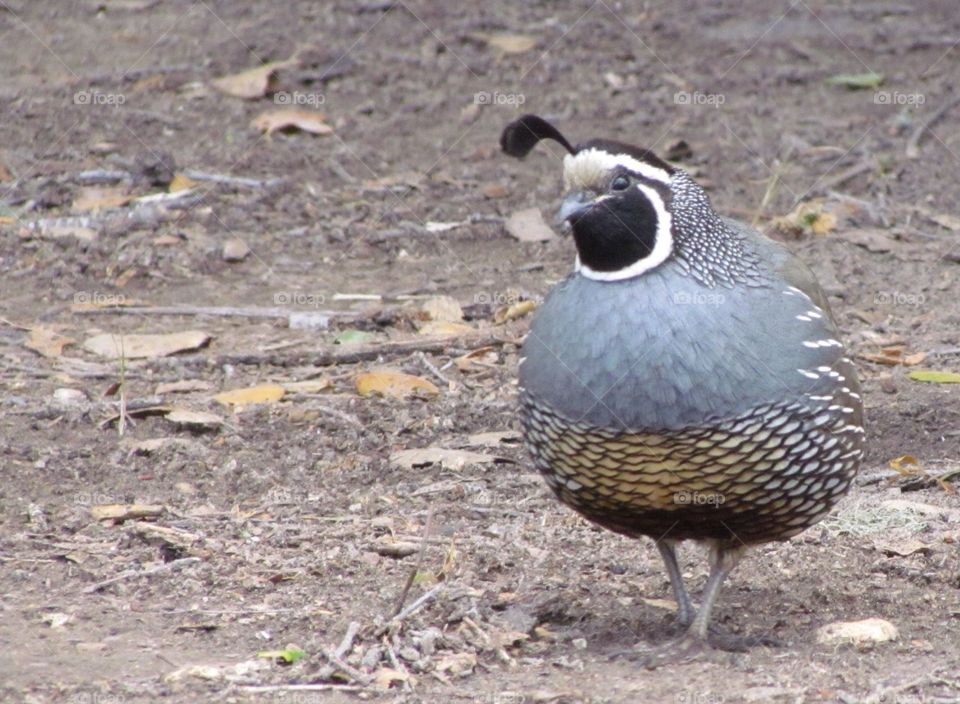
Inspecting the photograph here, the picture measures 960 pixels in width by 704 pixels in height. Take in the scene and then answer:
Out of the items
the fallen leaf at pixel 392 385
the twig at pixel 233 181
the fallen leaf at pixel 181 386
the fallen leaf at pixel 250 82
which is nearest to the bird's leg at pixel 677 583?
the fallen leaf at pixel 392 385

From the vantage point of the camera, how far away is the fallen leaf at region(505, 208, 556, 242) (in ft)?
26.5

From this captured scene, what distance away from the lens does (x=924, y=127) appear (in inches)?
377

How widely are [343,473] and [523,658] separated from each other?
1.51m

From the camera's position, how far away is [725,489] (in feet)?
14.0

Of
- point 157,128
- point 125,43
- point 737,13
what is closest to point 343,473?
point 157,128

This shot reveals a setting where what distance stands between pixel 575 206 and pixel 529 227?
3758 millimetres

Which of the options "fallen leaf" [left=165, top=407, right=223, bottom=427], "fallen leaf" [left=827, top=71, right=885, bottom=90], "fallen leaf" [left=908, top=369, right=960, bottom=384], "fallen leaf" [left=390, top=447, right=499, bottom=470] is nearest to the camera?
"fallen leaf" [left=390, top=447, right=499, bottom=470]

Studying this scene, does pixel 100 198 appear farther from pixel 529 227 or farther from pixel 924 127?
pixel 924 127

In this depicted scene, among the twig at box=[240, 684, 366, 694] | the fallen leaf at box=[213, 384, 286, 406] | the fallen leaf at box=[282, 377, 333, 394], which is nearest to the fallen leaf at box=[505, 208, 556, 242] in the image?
the fallen leaf at box=[282, 377, 333, 394]

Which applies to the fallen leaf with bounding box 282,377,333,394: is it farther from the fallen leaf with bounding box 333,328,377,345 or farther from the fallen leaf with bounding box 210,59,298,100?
the fallen leaf with bounding box 210,59,298,100

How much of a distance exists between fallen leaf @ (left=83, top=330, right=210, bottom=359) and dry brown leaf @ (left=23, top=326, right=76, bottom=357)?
0.33 ft

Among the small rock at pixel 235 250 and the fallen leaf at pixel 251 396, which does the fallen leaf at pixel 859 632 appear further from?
the small rock at pixel 235 250

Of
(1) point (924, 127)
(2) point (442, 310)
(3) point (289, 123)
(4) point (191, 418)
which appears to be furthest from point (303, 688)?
(1) point (924, 127)

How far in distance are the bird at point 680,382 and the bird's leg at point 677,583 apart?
60 mm
